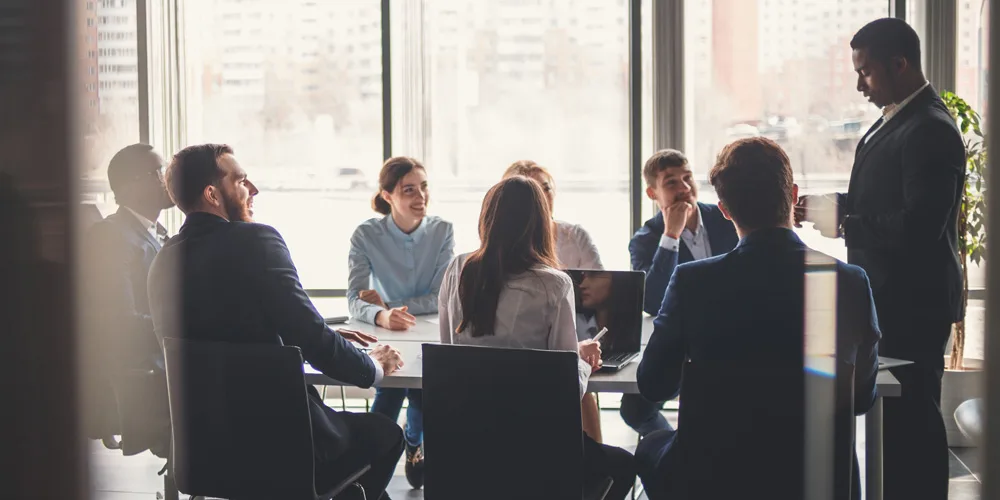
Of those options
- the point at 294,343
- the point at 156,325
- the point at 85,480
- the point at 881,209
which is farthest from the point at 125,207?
the point at 85,480

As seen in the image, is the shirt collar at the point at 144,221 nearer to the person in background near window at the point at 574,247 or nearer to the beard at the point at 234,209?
the beard at the point at 234,209

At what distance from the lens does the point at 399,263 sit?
3.57 m

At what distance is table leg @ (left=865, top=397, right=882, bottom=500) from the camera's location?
2.30 meters

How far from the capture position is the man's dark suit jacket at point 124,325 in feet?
9.00

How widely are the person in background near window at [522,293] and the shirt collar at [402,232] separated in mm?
1361

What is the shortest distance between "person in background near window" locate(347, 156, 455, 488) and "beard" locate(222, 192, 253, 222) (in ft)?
3.72

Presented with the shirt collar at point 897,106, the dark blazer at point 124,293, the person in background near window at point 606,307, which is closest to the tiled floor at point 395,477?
the dark blazer at point 124,293

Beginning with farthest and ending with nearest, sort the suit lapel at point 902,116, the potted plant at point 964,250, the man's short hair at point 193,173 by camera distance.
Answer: the potted plant at point 964,250 → the suit lapel at point 902,116 → the man's short hair at point 193,173

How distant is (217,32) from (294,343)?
335cm

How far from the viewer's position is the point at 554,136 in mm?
4918

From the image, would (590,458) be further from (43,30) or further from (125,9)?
(125,9)

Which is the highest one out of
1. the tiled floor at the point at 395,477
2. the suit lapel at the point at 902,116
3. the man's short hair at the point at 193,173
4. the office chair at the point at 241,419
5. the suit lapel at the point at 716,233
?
the suit lapel at the point at 902,116

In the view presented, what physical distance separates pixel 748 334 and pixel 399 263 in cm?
203

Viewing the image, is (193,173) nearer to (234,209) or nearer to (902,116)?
(234,209)
